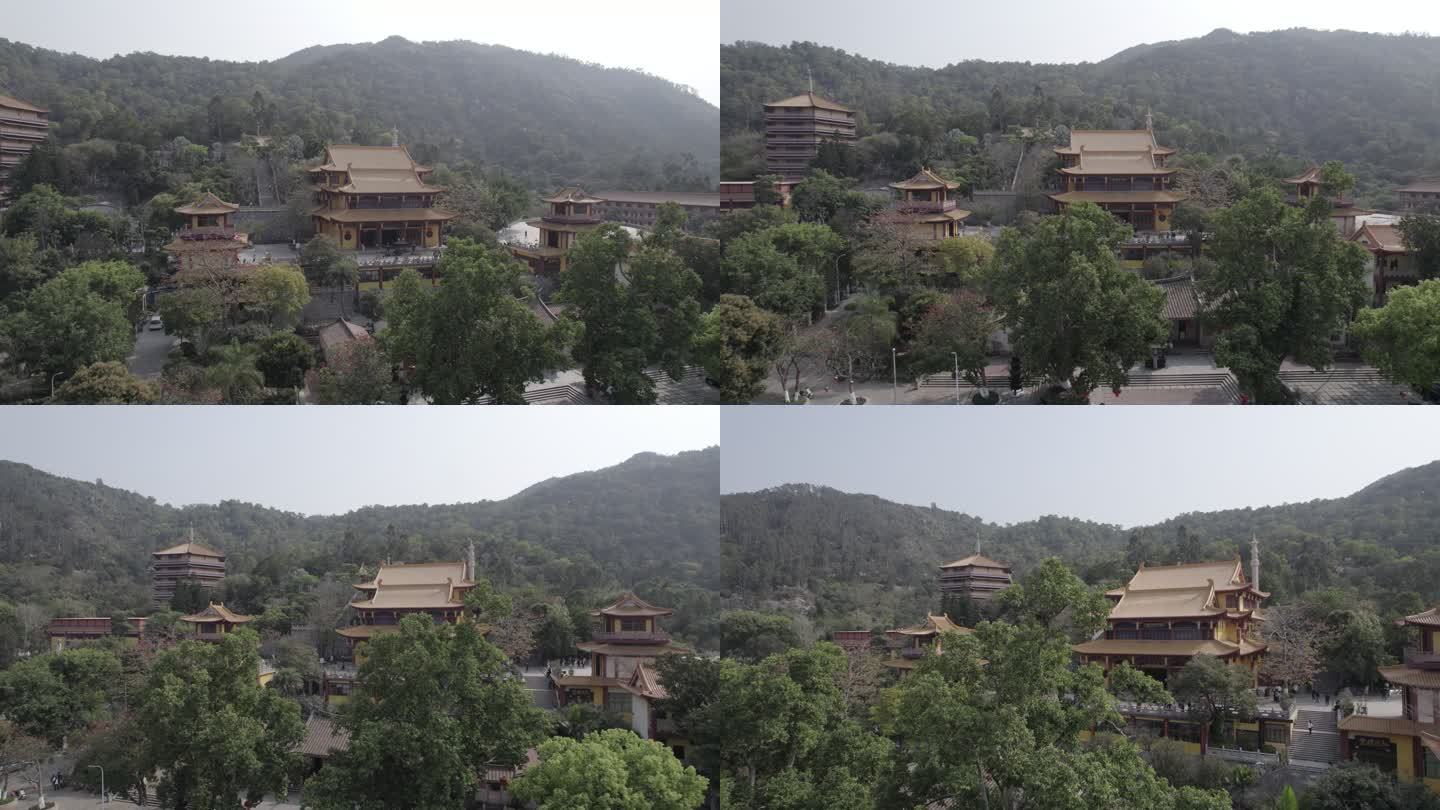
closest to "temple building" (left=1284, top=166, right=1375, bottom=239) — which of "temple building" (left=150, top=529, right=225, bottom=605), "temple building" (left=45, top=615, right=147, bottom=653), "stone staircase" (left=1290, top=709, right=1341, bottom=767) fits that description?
"stone staircase" (left=1290, top=709, right=1341, bottom=767)

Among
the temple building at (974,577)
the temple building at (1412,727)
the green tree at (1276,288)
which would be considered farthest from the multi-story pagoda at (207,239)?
the temple building at (1412,727)

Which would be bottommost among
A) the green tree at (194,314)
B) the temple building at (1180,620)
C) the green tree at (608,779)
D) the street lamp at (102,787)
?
the street lamp at (102,787)

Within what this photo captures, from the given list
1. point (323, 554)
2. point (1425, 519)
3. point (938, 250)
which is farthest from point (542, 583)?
point (1425, 519)

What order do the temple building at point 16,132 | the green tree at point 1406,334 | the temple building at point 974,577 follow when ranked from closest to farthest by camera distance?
the green tree at point 1406,334, the temple building at point 16,132, the temple building at point 974,577

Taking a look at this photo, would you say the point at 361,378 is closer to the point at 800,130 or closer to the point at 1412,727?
the point at 800,130

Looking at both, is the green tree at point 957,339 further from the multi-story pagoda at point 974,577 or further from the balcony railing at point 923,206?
the multi-story pagoda at point 974,577

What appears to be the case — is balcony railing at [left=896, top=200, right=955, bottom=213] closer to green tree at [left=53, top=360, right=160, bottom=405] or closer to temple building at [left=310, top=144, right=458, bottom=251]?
temple building at [left=310, top=144, right=458, bottom=251]
